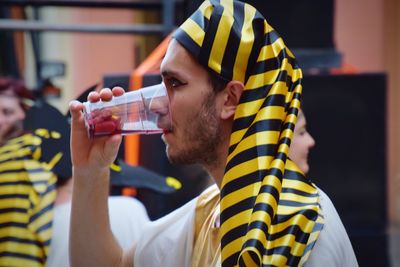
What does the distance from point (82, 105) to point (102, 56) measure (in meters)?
8.78

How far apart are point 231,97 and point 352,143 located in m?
1.99

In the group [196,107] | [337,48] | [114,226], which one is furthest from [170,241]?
[337,48]

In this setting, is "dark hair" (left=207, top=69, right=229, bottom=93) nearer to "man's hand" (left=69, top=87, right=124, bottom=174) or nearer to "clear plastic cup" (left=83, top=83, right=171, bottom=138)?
"clear plastic cup" (left=83, top=83, right=171, bottom=138)

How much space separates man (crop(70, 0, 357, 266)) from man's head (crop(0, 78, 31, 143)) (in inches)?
63.5

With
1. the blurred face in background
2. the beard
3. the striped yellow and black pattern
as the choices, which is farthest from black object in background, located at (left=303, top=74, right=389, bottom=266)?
the beard

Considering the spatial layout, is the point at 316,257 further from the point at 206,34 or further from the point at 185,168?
the point at 185,168

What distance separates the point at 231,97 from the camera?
2385mm

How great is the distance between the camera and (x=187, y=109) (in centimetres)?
241

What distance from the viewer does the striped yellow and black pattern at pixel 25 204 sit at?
355 centimetres

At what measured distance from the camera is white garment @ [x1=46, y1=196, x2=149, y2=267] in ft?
11.7

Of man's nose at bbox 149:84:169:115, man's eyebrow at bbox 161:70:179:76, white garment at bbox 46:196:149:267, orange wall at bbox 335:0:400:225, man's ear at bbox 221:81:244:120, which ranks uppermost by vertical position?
man's eyebrow at bbox 161:70:179:76

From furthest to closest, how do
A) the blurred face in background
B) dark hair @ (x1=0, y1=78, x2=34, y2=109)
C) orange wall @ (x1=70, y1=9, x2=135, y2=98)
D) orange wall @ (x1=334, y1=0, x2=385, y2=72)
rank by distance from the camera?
orange wall @ (x1=70, y1=9, x2=135, y2=98)
orange wall @ (x1=334, y1=0, x2=385, y2=72)
dark hair @ (x1=0, y1=78, x2=34, y2=109)
the blurred face in background

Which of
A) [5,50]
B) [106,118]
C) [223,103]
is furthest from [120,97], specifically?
[5,50]

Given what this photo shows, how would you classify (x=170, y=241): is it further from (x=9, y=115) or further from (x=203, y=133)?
(x=9, y=115)
